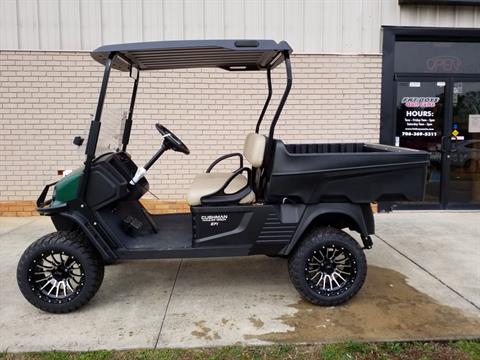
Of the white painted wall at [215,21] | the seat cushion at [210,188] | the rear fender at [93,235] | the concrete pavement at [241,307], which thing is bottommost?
the concrete pavement at [241,307]

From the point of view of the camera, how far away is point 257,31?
6.45 m

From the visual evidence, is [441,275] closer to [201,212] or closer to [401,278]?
[401,278]

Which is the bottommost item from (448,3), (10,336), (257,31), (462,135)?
(10,336)

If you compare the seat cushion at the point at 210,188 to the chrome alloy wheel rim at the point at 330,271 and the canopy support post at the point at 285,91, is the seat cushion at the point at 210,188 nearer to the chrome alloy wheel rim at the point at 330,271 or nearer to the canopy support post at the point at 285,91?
the canopy support post at the point at 285,91

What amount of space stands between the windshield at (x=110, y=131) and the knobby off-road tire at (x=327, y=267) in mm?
1769

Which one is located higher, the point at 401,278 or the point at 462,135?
the point at 462,135

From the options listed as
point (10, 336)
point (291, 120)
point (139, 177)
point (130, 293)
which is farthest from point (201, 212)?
point (291, 120)

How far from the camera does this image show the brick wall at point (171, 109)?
21.0ft

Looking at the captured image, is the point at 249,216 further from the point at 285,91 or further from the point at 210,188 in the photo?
the point at 285,91

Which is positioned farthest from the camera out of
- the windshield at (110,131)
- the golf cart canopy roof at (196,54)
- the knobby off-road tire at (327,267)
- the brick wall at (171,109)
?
the brick wall at (171,109)

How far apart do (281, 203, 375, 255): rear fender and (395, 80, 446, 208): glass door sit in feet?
11.8

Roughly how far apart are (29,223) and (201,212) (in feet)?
12.8

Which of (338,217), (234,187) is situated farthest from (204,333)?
(338,217)

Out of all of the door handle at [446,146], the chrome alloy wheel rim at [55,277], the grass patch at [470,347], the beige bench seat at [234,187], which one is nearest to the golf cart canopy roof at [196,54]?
the beige bench seat at [234,187]
